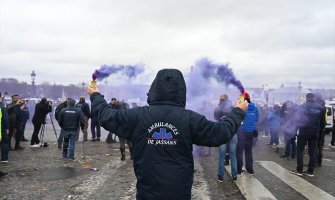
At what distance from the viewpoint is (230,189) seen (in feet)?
26.5

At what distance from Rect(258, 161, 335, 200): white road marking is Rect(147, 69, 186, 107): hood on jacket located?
5285 mm

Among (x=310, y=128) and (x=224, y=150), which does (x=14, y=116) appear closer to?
(x=224, y=150)

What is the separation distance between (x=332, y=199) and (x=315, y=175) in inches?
98.9

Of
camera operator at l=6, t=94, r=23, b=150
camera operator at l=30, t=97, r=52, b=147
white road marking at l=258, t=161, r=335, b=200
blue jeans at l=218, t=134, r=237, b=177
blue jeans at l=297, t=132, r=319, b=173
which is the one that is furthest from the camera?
camera operator at l=30, t=97, r=52, b=147

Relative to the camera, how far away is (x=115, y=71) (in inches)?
267

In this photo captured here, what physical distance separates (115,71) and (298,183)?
5.21 metres

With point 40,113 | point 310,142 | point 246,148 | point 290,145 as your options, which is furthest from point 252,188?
point 40,113

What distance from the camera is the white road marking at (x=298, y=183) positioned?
7702 millimetres

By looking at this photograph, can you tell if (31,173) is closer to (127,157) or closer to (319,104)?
(127,157)

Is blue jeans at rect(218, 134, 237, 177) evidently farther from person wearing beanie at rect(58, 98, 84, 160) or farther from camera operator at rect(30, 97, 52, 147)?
camera operator at rect(30, 97, 52, 147)

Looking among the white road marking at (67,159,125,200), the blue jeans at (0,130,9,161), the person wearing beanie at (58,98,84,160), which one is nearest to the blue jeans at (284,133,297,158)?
the white road marking at (67,159,125,200)

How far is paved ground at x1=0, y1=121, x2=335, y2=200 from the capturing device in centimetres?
759

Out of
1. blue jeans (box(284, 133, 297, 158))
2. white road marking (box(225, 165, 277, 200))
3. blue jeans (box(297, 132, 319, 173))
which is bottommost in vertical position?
white road marking (box(225, 165, 277, 200))

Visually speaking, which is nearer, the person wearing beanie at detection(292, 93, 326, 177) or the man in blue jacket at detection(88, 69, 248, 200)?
the man in blue jacket at detection(88, 69, 248, 200)
